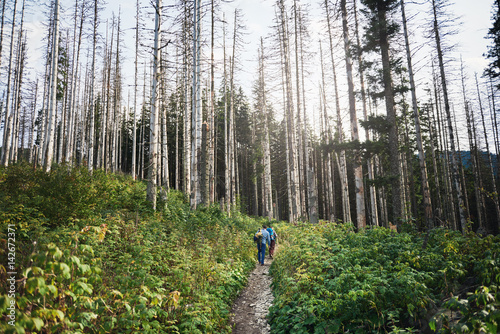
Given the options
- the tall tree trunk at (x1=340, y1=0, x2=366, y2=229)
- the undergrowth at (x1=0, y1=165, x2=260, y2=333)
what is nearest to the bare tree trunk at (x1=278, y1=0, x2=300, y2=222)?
the tall tree trunk at (x1=340, y1=0, x2=366, y2=229)

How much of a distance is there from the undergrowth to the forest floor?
28cm

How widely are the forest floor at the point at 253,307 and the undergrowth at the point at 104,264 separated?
0.28 m

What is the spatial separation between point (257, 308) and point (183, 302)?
2.22 meters

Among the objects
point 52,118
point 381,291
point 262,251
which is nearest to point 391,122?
point 262,251

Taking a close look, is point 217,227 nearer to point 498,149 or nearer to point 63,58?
point 63,58

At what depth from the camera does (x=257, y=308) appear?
5770mm

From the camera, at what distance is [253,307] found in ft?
19.1

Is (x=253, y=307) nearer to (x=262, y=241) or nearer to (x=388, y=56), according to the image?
(x=262, y=241)

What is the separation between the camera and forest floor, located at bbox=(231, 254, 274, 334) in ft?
15.9

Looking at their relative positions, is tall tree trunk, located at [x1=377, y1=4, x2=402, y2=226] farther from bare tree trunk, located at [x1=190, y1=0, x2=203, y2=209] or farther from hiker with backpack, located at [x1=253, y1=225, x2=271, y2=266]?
bare tree trunk, located at [x1=190, y1=0, x2=203, y2=209]

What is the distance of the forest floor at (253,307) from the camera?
4.85 metres

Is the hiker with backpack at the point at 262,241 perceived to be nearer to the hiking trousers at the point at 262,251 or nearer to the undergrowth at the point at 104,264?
the hiking trousers at the point at 262,251

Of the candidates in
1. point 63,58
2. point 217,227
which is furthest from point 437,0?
point 63,58

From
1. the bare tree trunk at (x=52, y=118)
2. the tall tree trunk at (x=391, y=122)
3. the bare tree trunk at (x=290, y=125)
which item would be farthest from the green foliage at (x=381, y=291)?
the bare tree trunk at (x=52, y=118)
